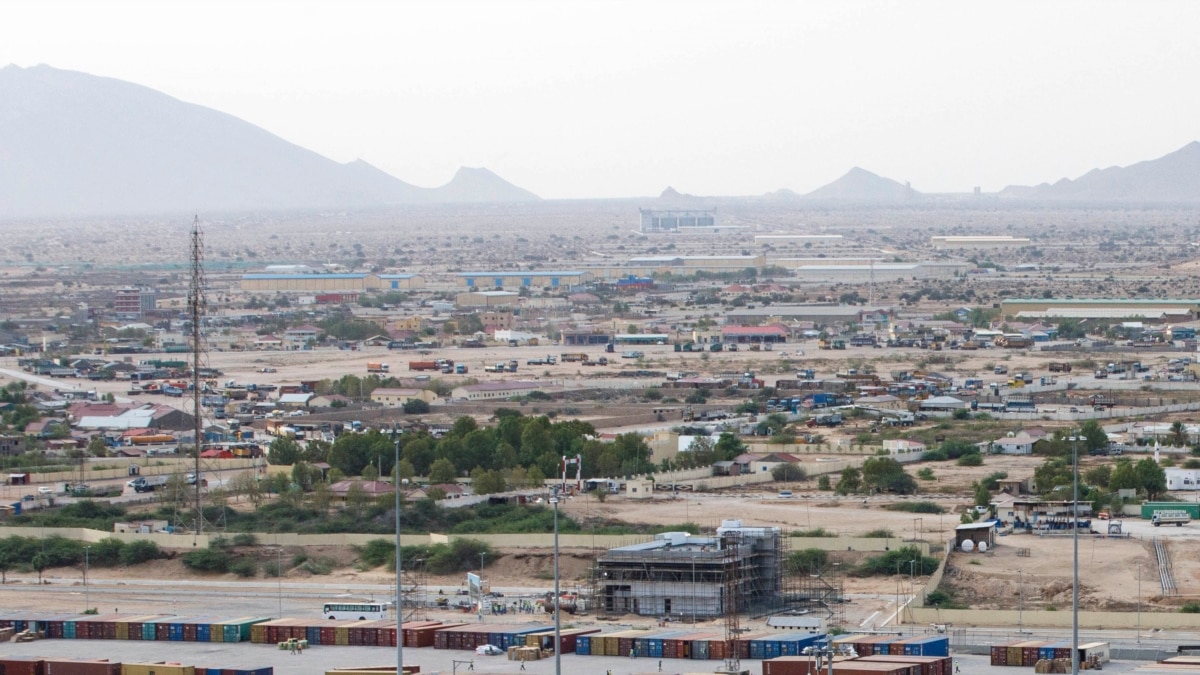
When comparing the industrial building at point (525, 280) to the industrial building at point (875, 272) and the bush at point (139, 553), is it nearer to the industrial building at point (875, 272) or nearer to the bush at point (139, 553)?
the industrial building at point (875, 272)

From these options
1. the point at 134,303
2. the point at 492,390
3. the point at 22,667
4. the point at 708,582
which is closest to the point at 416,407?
the point at 492,390

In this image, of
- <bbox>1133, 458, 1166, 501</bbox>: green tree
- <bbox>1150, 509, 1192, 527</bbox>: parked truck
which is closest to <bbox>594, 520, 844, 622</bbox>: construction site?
<bbox>1150, 509, 1192, 527</bbox>: parked truck

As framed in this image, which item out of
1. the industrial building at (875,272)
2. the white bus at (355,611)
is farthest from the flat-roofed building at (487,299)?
the white bus at (355,611)

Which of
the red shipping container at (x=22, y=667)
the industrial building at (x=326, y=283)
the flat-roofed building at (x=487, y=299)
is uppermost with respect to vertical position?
the red shipping container at (x=22, y=667)

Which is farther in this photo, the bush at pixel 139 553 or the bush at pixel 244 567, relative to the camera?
the bush at pixel 139 553

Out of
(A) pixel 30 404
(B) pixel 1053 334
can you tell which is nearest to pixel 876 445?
(A) pixel 30 404

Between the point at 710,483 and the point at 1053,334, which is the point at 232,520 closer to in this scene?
the point at 710,483
